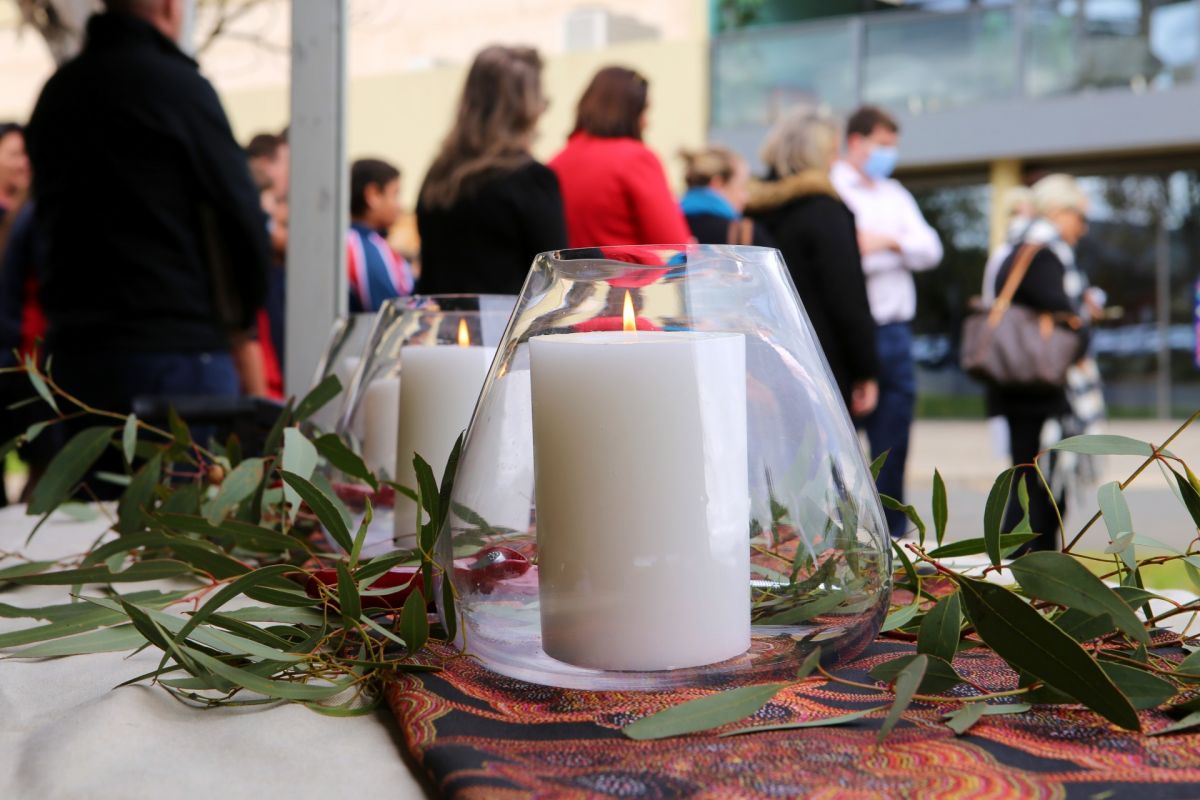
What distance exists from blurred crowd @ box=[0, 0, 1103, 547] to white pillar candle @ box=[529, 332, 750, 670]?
497 millimetres

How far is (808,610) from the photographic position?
529 mm

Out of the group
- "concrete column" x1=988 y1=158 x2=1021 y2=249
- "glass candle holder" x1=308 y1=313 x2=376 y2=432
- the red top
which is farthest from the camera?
"concrete column" x1=988 y1=158 x2=1021 y2=249

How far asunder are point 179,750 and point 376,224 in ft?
9.97

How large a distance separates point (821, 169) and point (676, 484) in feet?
9.83

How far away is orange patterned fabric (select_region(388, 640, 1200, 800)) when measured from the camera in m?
0.38

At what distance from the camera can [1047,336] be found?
12.4 feet

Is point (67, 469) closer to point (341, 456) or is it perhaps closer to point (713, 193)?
point (341, 456)

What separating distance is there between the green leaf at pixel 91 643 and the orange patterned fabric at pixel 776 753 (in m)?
0.15

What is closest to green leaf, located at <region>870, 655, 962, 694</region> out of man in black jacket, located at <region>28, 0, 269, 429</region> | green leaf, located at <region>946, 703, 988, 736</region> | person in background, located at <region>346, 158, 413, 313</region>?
green leaf, located at <region>946, 703, 988, 736</region>

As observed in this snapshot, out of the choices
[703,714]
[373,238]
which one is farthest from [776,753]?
[373,238]

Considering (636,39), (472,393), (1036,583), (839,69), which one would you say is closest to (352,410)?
(472,393)

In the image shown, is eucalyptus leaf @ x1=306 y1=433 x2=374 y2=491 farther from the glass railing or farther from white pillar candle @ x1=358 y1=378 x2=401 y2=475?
the glass railing

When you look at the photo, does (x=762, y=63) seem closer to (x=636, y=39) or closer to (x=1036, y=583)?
(x=636, y=39)

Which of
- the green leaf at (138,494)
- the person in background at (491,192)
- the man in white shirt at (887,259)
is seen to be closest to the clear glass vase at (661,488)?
the green leaf at (138,494)
